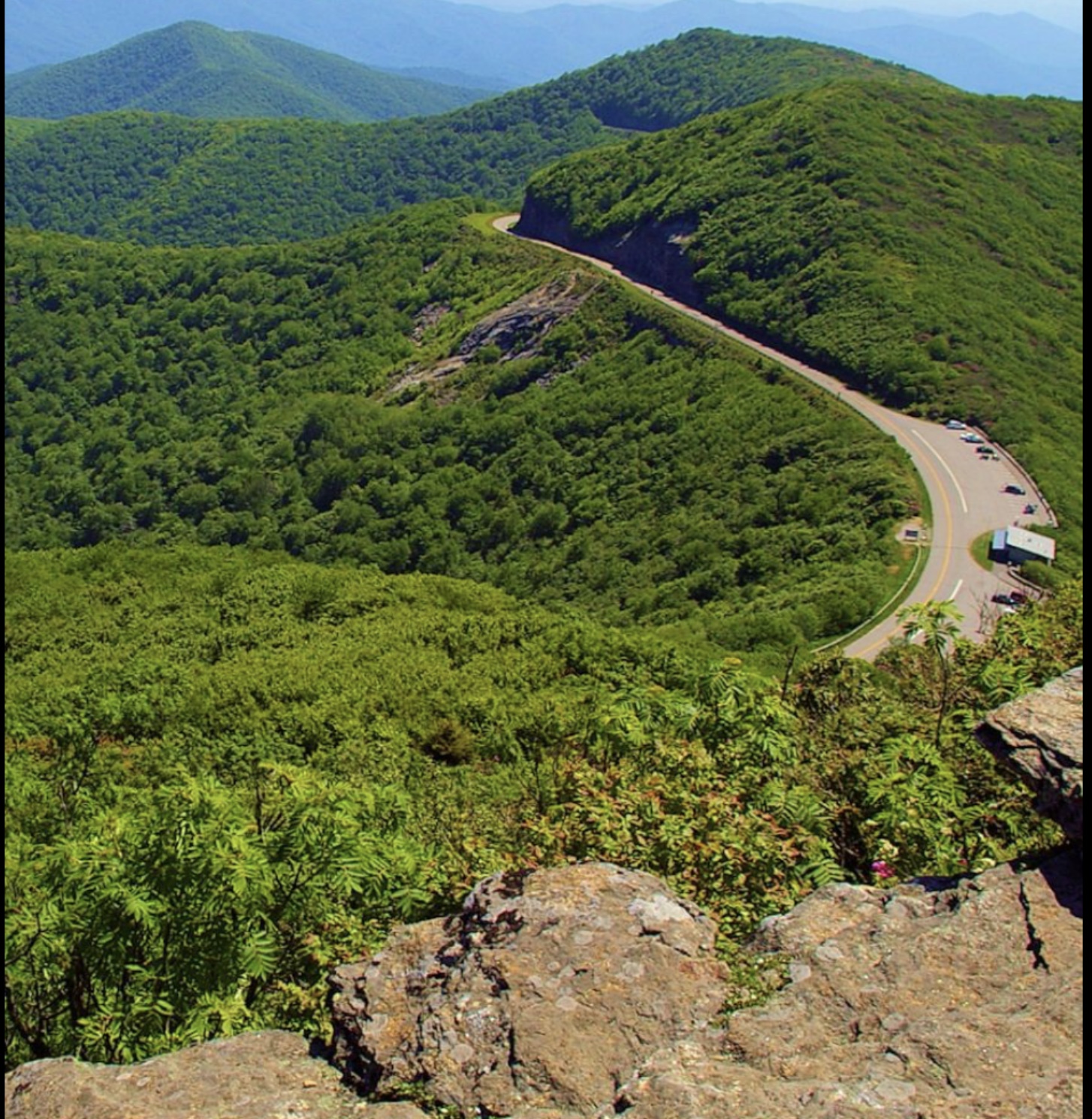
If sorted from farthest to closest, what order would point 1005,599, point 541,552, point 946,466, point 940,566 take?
point 541,552 < point 946,466 < point 940,566 < point 1005,599

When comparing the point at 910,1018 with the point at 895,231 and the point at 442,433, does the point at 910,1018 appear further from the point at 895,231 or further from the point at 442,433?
the point at 895,231

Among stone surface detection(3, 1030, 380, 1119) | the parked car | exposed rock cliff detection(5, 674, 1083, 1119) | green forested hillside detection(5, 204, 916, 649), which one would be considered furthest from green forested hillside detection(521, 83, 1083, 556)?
stone surface detection(3, 1030, 380, 1119)

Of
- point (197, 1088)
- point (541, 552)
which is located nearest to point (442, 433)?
point (541, 552)

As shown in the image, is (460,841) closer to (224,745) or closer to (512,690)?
(224,745)

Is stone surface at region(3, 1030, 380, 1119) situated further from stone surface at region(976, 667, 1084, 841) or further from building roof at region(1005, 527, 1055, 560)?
building roof at region(1005, 527, 1055, 560)

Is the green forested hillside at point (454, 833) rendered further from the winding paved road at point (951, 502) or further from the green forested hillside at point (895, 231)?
the green forested hillside at point (895, 231)
